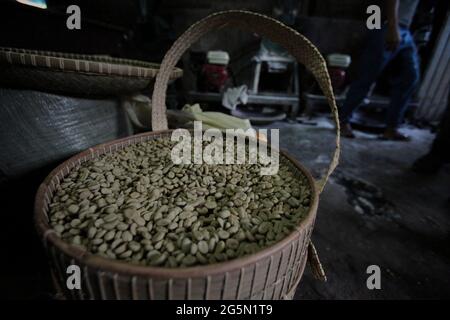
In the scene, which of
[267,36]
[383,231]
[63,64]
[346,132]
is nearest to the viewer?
[63,64]

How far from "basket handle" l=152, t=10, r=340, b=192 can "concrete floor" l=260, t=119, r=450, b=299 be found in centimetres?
65

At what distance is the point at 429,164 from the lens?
2.36 m

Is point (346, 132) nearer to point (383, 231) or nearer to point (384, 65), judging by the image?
point (384, 65)

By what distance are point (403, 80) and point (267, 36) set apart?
2687 millimetres

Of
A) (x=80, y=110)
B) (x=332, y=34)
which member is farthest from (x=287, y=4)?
(x=80, y=110)

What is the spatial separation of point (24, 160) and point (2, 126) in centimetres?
16

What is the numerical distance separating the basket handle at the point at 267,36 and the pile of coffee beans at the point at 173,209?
215 millimetres

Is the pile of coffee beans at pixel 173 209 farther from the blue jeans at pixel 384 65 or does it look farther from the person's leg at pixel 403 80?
the person's leg at pixel 403 80

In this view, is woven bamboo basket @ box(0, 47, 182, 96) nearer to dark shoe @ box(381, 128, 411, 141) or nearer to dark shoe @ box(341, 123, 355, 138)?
dark shoe @ box(341, 123, 355, 138)

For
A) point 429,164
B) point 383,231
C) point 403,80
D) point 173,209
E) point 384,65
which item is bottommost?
point 383,231

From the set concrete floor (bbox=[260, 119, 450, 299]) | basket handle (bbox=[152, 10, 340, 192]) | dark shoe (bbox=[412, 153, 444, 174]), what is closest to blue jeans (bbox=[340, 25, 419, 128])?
concrete floor (bbox=[260, 119, 450, 299])

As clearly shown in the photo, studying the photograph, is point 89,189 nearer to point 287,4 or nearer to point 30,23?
point 30,23

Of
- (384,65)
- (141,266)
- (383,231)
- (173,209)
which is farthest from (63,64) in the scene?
(384,65)

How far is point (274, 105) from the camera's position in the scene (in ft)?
13.0
